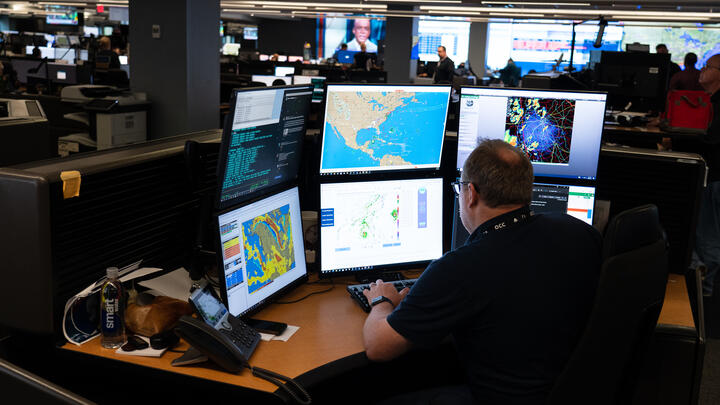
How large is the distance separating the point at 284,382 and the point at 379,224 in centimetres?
87

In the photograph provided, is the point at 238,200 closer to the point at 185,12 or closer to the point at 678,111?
the point at 185,12

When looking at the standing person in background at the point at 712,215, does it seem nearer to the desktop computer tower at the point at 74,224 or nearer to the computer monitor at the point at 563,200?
the computer monitor at the point at 563,200

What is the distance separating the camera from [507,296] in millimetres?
1458

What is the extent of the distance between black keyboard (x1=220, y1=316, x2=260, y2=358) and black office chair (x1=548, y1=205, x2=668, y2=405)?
2.48ft

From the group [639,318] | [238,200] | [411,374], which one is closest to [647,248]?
[639,318]

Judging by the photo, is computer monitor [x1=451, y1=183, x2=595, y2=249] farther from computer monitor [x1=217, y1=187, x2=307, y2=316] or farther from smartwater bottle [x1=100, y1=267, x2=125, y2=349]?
smartwater bottle [x1=100, y1=267, x2=125, y2=349]

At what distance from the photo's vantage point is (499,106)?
94.0 inches

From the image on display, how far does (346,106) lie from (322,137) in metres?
0.14

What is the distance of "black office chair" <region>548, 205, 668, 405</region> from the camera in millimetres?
1336

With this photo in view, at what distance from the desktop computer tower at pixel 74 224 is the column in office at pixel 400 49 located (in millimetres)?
12099

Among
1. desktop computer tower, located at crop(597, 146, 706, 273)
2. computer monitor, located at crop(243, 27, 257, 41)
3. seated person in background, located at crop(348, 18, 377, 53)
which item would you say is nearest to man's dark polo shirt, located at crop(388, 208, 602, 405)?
desktop computer tower, located at crop(597, 146, 706, 273)

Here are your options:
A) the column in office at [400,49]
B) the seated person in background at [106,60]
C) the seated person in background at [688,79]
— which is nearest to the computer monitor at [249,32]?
the column in office at [400,49]

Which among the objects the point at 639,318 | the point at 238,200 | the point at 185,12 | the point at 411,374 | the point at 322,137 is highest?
the point at 185,12

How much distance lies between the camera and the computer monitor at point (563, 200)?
2395mm
